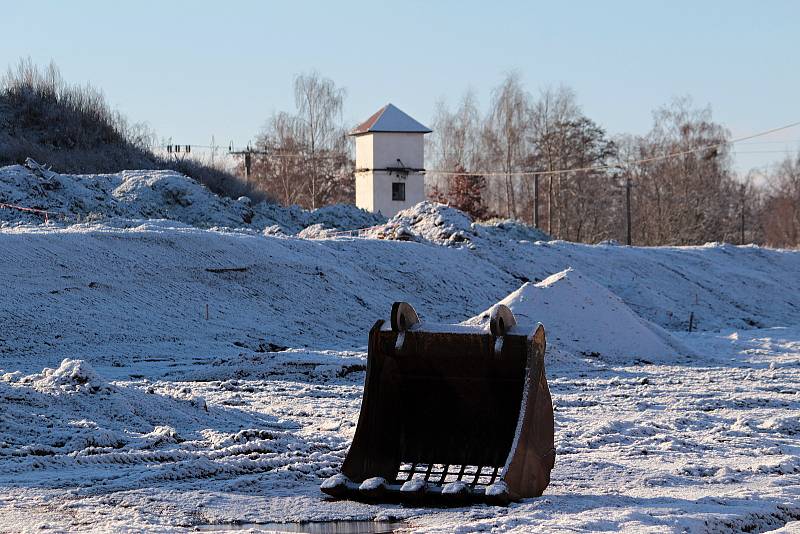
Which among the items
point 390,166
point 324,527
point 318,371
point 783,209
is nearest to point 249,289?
point 318,371

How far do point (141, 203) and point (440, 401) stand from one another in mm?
22048

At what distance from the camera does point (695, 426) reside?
31.2 feet

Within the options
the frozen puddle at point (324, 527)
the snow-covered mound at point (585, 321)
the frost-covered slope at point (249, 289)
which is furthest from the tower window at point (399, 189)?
the frozen puddle at point (324, 527)

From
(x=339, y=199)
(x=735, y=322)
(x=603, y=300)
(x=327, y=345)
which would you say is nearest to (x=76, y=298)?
(x=327, y=345)

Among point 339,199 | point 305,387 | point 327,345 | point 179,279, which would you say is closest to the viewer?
point 305,387

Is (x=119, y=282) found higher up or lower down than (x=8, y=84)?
lower down

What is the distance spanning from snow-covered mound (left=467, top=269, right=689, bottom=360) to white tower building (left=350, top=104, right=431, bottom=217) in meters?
31.0

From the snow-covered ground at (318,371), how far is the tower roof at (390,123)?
19.6 metres

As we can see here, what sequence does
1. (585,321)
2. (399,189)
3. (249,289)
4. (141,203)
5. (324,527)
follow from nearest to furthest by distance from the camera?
(324,527) → (585,321) → (249,289) → (141,203) → (399,189)

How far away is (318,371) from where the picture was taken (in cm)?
1312

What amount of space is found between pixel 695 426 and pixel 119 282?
411 inches

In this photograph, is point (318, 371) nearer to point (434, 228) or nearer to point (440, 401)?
point (440, 401)

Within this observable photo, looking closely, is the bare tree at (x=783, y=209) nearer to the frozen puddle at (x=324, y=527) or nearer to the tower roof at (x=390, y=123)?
the tower roof at (x=390, y=123)

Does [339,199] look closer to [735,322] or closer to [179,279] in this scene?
[735,322]
